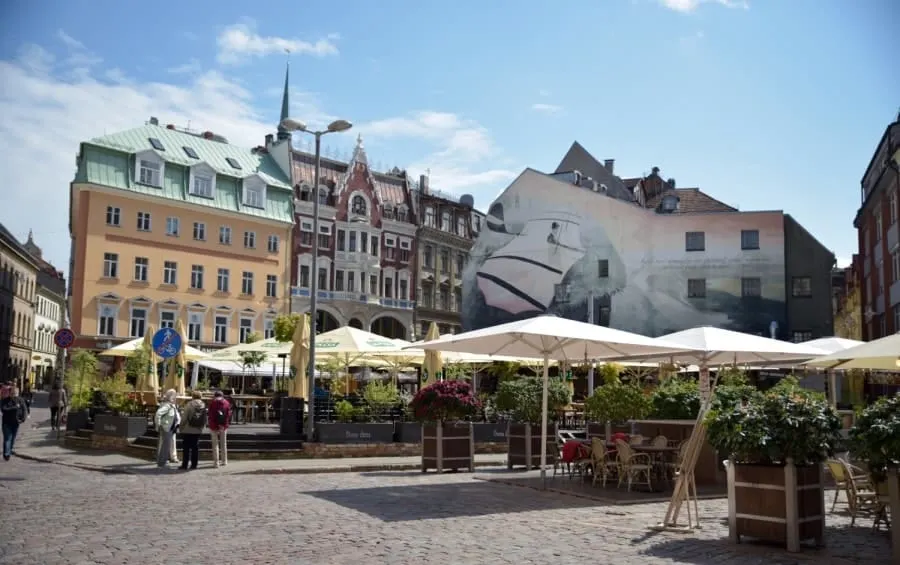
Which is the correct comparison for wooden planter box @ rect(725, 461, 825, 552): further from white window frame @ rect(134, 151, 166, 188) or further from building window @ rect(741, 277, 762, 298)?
white window frame @ rect(134, 151, 166, 188)

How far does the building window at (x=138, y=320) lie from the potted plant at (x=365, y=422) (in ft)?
110

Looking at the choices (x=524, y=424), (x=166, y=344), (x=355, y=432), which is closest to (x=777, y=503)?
(x=524, y=424)

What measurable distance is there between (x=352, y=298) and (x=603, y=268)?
17.9 metres

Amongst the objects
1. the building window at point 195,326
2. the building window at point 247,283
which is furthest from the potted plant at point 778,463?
the building window at point 247,283

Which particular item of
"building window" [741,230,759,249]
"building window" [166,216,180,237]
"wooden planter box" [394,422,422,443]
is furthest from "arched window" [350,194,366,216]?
"wooden planter box" [394,422,422,443]

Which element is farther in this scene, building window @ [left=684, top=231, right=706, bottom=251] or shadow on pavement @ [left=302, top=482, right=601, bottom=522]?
building window @ [left=684, top=231, right=706, bottom=251]

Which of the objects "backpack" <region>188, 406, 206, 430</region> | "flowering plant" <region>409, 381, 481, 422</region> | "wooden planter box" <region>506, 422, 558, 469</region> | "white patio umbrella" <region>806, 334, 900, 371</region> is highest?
"white patio umbrella" <region>806, 334, 900, 371</region>

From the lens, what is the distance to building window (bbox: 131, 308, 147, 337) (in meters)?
51.8

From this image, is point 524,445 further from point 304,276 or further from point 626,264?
point 304,276

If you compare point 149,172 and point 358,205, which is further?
point 358,205

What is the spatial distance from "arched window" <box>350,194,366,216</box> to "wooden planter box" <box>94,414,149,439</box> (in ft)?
141

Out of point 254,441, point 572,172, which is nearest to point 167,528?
point 254,441

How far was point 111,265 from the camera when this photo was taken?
51.0 m

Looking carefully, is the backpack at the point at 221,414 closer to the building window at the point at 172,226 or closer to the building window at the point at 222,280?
the building window at the point at 172,226
